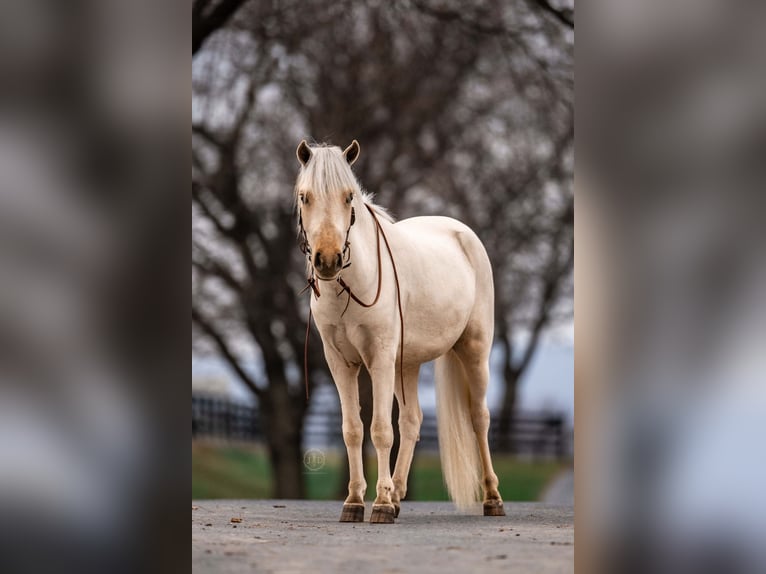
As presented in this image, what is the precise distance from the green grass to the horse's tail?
345 inches

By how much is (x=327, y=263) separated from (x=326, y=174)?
1.88 ft

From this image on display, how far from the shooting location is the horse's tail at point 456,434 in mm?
8898

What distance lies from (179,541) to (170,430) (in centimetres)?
38

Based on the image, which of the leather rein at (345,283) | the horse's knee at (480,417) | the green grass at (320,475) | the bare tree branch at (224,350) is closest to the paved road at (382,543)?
the horse's knee at (480,417)

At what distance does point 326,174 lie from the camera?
23.3ft

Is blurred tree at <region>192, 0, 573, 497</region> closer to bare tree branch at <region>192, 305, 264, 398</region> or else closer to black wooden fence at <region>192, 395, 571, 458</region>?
bare tree branch at <region>192, 305, 264, 398</region>

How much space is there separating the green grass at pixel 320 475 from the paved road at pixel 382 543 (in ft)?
30.5

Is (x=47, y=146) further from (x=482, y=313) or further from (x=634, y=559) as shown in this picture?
(x=482, y=313)

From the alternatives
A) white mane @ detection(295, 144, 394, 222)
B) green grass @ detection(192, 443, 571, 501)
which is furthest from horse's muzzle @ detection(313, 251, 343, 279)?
green grass @ detection(192, 443, 571, 501)

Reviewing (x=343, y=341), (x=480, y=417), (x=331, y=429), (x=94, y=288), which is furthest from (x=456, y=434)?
(x=331, y=429)

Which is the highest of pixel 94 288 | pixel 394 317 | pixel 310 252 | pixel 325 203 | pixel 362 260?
pixel 94 288

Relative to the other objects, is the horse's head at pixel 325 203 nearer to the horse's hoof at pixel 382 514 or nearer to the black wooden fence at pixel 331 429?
the horse's hoof at pixel 382 514

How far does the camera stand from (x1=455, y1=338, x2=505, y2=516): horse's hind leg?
9031 millimetres

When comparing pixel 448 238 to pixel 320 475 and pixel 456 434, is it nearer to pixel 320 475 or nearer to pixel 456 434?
pixel 456 434
